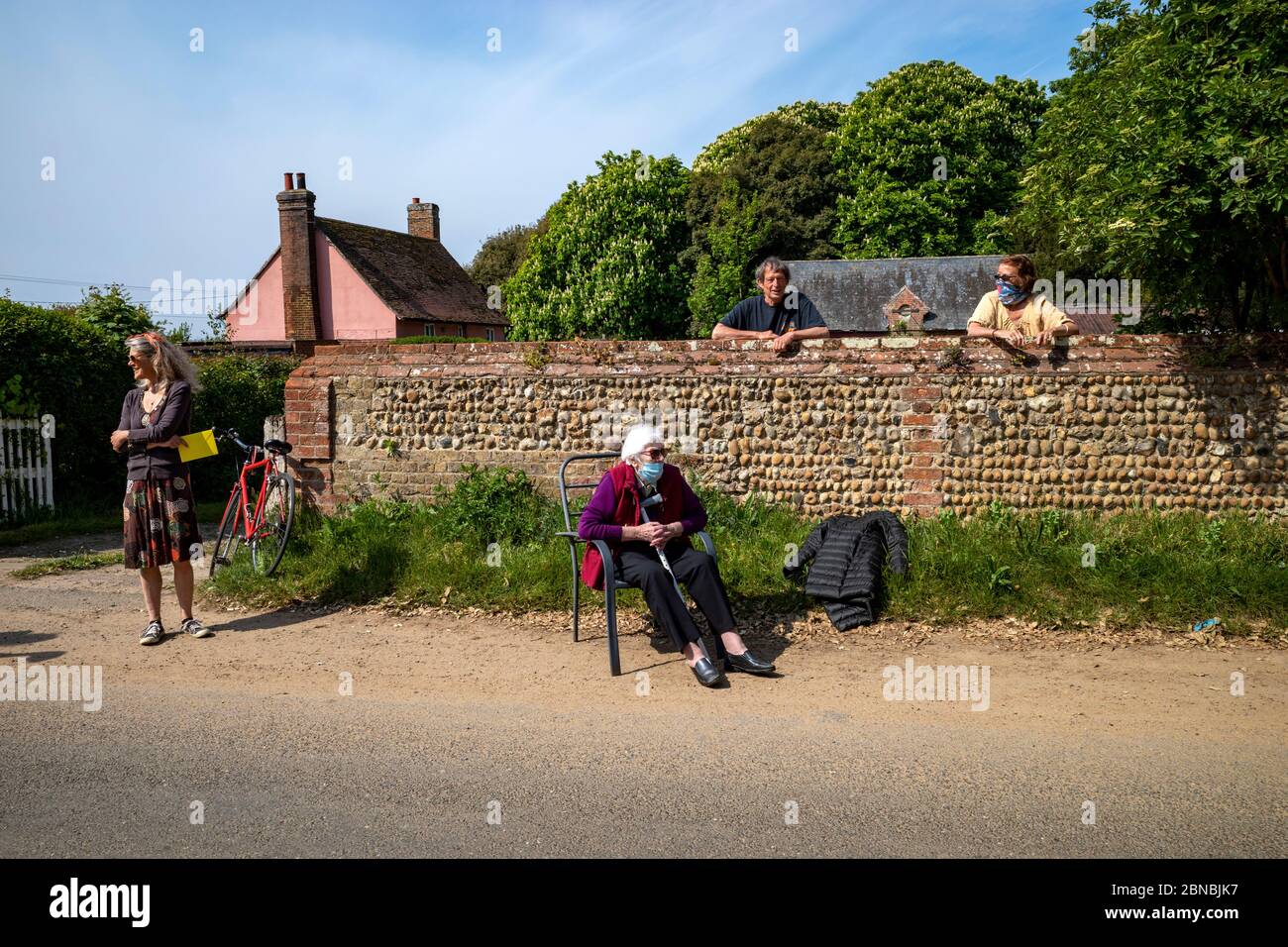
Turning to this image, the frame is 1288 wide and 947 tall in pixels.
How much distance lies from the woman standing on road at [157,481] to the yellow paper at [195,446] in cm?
5

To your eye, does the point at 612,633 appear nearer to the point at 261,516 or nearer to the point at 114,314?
the point at 261,516

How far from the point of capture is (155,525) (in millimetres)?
7105

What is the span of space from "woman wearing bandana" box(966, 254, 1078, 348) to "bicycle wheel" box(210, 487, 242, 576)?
23.3 ft

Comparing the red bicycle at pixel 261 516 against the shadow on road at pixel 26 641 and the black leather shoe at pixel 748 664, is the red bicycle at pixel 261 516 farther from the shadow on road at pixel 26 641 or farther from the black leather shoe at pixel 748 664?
the black leather shoe at pixel 748 664

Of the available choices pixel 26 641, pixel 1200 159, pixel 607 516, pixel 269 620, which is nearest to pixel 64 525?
pixel 26 641

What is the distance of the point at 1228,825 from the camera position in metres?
3.79

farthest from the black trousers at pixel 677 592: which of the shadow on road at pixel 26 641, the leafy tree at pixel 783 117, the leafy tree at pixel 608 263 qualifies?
the leafy tree at pixel 783 117

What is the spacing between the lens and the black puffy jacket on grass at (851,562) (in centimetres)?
700

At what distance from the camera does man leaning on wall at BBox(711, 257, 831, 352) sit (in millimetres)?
8930

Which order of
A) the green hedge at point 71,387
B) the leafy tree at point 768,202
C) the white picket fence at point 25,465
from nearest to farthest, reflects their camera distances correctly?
the white picket fence at point 25,465 < the green hedge at point 71,387 < the leafy tree at point 768,202

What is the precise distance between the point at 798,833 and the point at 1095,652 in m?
3.50

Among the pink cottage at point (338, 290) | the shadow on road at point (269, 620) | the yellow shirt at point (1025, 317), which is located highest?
the pink cottage at point (338, 290)

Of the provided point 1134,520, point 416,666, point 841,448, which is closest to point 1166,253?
→ point 1134,520

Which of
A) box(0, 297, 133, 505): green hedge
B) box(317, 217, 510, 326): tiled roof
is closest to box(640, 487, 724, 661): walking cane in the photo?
box(0, 297, 133, 505): green hedge
